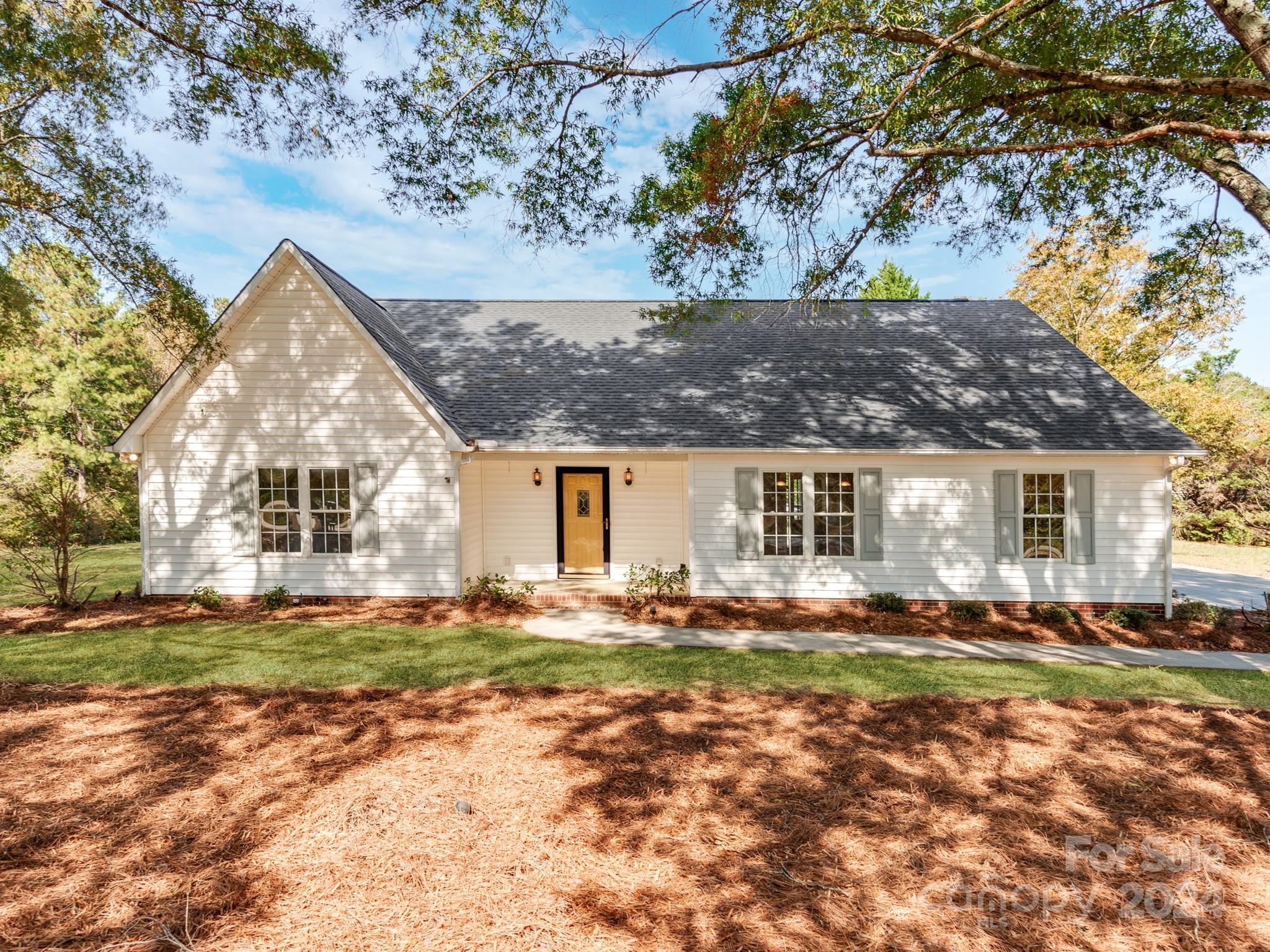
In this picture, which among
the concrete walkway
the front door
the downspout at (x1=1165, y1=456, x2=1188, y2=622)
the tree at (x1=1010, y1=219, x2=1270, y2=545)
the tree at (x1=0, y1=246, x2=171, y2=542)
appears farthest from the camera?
the tree at (x1=0, y1=246, x2=171, y2=542)

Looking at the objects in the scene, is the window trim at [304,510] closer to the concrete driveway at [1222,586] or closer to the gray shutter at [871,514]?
the gray shutter at [871,514]

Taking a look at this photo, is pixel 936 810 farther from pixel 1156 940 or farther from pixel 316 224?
pixel 316 224

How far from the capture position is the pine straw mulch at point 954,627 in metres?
8.28

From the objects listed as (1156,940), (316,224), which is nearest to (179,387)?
(316,224)

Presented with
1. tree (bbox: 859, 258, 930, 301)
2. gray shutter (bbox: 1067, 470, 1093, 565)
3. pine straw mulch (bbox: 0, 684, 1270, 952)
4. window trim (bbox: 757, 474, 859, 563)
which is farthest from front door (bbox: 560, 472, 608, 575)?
tree (bbox: 859, 258, 930, 301)

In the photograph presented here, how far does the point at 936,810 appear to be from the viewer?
12.0 ft

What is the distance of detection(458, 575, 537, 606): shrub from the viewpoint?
9.73 meters

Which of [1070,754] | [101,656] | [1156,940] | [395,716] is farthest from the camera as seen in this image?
[101,656]

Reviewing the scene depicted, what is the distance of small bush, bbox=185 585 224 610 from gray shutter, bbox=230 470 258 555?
754 millimetres

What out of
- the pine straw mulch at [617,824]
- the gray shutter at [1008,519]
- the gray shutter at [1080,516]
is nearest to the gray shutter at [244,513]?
the pine straw mulch at [617,824]

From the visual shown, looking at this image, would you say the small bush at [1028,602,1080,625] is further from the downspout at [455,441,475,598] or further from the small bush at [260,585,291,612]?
the small bush at [260,585,291,612]

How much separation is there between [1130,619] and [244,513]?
605 inches

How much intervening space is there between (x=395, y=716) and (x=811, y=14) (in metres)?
7.65

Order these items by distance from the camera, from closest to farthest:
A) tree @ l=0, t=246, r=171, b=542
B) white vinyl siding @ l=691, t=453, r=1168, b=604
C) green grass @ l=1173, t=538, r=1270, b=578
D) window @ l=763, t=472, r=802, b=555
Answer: white vinyl siding @ l=691, t=453, r=1168, b=604 < window @ l=763, t=472, r=802, b=555 < green grass @ l=1173, t=538, r=1270, b=578 < tree @ l=0, t=246, r=171, b=542
